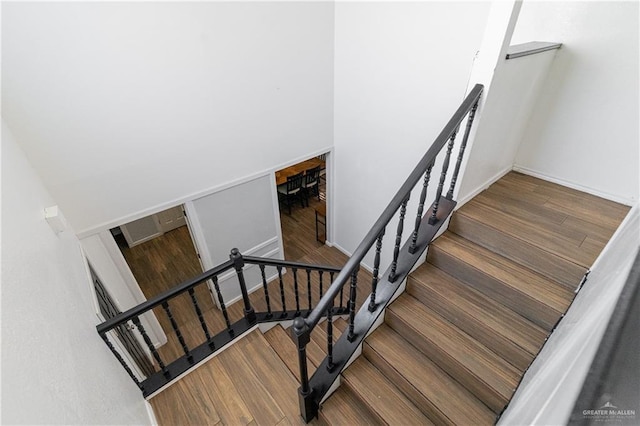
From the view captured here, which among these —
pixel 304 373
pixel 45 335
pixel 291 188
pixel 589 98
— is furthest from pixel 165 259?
pixel 589 98

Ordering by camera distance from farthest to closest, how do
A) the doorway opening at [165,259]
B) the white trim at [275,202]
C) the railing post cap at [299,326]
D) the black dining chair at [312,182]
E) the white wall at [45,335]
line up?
the black dining chair at [312,182]
the doorway opening at [165,259]
the white trim at [275,202]
the railing post cap at [299,326]
the white wall at [45,335]

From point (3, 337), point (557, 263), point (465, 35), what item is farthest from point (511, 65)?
point (3, 337)

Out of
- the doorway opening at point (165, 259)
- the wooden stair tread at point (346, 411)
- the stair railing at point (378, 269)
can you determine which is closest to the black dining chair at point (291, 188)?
the doorway opening at point (165, 259)

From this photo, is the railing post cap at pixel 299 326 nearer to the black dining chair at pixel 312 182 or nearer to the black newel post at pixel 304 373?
the black newel post at pixel 304 373

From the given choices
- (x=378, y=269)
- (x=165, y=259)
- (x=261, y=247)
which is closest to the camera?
(x=378, y=269)

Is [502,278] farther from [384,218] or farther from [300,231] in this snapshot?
[300,231]

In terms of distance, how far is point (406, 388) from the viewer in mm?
1628

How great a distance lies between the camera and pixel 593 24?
1977 mm

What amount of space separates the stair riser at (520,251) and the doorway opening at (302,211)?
10.2 feet

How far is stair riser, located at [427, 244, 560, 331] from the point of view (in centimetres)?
155

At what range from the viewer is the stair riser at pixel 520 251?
161cm

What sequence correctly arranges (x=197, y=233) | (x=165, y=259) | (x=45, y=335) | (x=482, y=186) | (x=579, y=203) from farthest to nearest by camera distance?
1. (x=165, y=259)
2. (x=197, y=233)
3. (x=482, y=186)
4. (x=579, y=203)
5. (x=45, y=335)

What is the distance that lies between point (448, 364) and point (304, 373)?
838 mm

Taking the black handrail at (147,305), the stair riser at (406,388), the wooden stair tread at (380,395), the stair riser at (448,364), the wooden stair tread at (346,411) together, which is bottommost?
the wooden stair tread at (346,411)
